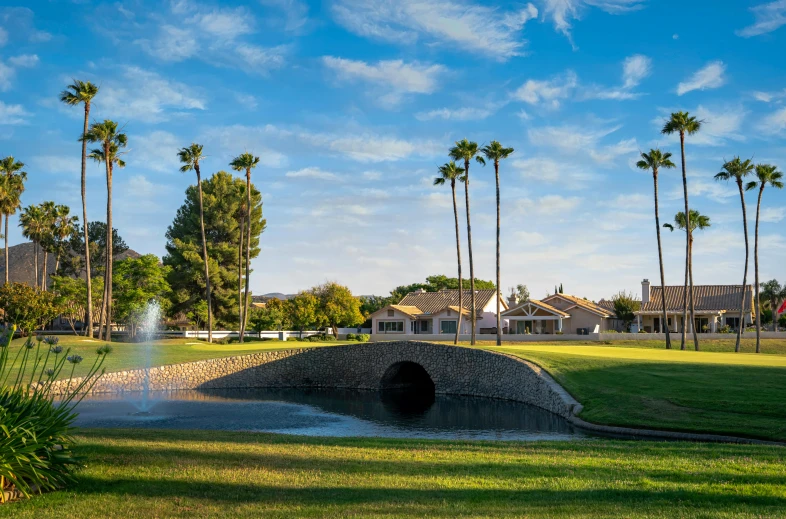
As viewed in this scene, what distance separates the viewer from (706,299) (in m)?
68.6

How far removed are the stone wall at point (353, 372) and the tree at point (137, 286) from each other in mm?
29343

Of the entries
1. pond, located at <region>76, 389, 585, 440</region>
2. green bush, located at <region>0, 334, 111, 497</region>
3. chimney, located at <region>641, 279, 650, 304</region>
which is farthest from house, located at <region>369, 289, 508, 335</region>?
green bush, located at <region>0, 334, 111, 497</region>

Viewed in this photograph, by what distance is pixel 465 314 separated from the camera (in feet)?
227

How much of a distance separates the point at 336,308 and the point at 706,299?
39.2m

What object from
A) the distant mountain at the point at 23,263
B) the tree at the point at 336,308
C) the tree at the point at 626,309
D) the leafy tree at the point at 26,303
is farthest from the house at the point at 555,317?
the distant mountain at the point at 23,263

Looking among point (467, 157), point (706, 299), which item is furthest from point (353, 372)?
point (706, 299)

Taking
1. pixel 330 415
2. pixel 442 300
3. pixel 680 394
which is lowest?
pixel 330 415

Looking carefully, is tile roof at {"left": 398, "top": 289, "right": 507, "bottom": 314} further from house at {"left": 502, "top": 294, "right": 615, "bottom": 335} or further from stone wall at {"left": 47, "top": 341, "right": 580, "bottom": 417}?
stone wall at {"left": 47, "top": 341, "right": 580, "bottom": 417}

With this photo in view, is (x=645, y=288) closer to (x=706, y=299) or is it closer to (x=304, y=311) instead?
(x=706, y=299)

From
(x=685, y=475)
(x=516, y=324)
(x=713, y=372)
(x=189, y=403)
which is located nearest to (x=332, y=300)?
(x=516, y=324)

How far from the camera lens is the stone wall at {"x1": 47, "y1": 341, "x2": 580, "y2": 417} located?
31172 mm

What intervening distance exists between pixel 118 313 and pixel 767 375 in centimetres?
5547

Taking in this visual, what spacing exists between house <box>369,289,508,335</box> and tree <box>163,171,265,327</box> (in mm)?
16166

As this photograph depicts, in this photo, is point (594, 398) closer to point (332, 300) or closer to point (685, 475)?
point (685, 475)
